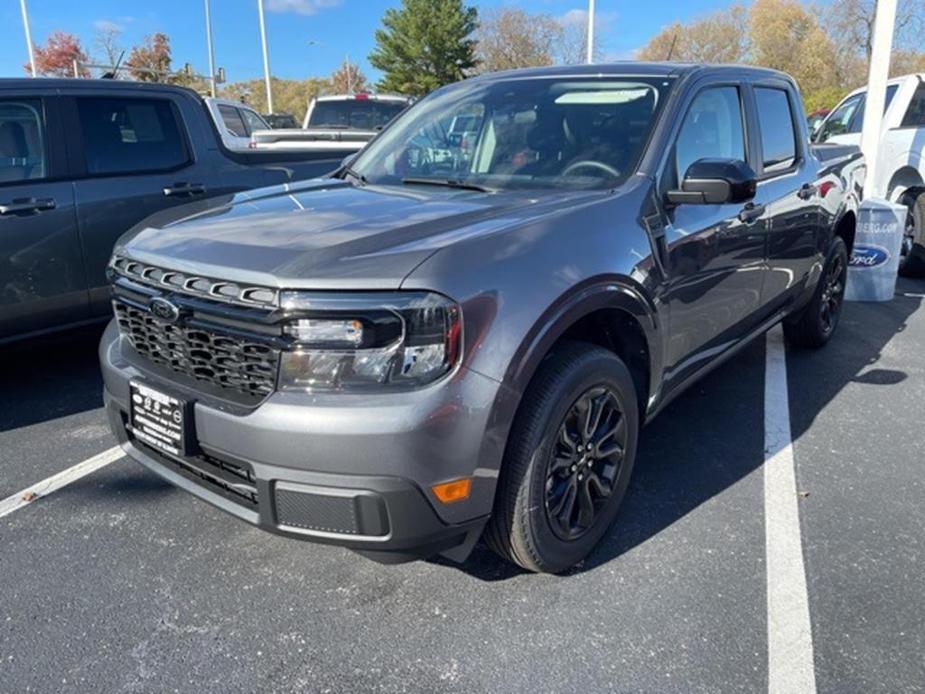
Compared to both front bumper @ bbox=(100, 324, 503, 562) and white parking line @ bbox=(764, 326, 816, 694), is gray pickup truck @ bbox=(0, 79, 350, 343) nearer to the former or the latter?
front bumper @ bbox=(100, 324, 503, 562)

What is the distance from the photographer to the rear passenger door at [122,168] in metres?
4.45

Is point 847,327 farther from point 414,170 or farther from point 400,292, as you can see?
point 400,292

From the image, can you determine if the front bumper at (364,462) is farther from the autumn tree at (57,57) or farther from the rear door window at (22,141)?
the autumn tree at (57,57)

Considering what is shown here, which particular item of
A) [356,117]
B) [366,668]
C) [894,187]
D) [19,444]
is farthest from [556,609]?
[356,117]

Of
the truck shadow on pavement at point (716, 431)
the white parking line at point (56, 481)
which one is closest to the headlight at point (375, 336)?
the truck shadow on pavement at point (716, 431)

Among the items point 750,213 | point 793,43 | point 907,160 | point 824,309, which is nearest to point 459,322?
point 750,213

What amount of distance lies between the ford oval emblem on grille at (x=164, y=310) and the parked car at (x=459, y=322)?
0.01m

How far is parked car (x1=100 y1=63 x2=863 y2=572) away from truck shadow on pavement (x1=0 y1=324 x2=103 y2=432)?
5.71 feet

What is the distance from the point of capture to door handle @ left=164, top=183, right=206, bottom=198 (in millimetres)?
4848

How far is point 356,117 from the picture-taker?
1225 centimetres

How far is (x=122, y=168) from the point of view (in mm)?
4699

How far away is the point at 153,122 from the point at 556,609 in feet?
14.0

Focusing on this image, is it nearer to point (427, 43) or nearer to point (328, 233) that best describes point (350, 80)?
point (427, 43)

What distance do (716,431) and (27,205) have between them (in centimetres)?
401
